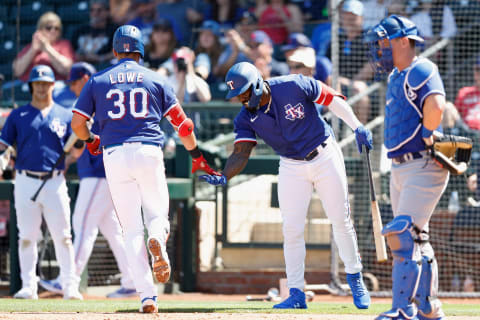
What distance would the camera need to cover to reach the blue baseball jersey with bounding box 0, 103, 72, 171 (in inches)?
314

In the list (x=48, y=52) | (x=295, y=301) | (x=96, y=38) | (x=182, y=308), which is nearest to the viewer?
(x=295, y=301)

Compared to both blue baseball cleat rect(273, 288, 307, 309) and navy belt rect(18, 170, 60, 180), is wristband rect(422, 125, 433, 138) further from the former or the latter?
navy belt rect(18, 170, 60, 180)

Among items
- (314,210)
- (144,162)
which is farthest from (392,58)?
(314,210)

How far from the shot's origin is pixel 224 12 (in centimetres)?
1266

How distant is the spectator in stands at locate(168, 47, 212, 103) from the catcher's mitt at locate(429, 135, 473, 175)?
566cm

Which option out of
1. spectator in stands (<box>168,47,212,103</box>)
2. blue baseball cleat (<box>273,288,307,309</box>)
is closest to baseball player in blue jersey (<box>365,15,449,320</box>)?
blue baseball cleat (<box>273,288,307,309</box>)

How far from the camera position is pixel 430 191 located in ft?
16.0

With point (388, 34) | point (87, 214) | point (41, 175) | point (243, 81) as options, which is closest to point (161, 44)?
point (87, 214)

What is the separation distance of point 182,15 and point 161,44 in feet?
3.52

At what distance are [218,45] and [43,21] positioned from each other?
7.94ft

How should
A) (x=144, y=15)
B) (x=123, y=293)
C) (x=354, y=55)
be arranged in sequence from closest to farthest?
(x=123, y=293) < (x=354, y=55) < (x=144, y=15)

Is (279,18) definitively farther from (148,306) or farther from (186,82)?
(148,306)

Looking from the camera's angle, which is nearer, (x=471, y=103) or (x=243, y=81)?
(x=243, y=81)

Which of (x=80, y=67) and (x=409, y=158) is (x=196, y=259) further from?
(x=409, y=158)
